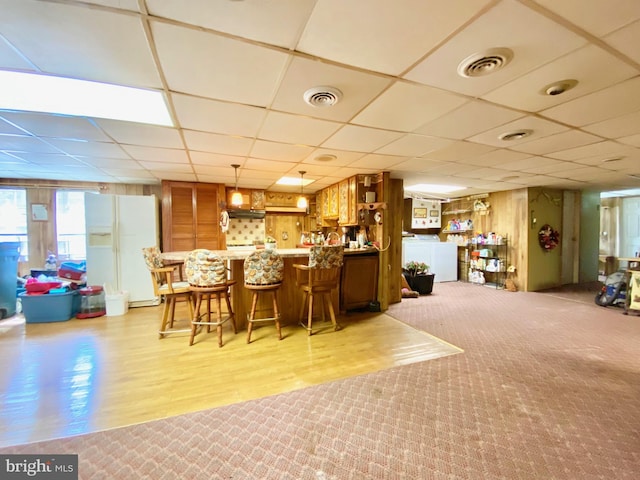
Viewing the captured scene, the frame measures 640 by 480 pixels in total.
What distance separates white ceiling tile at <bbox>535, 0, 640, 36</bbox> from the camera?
111 centimetres

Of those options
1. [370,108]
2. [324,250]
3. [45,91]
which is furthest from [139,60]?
[324,250]

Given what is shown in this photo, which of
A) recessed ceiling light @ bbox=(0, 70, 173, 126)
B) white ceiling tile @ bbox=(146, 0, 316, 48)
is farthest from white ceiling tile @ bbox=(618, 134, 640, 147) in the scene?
recessed ceiling light @ bbox=(0, 70, 173, 126)

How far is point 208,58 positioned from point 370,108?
1.21 m

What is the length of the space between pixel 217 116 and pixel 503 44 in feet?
6.71

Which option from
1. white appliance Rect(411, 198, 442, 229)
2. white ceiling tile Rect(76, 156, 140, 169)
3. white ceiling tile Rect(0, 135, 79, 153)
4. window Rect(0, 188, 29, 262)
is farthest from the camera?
white appliance Rect(411, 198, 442, 229)

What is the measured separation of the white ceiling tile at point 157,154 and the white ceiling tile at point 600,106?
3.87 metres

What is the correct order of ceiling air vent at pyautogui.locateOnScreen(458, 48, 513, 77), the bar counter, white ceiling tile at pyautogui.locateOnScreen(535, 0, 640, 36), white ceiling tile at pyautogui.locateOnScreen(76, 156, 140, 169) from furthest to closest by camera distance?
white ceiling tile at pyautogui.locateOnScreen(76, 156, 140, 169), the bar counter, ceiling air vent at pyautogui.locateOnScreen(458, 48, 513, 77), white ceiling tile at pyautogui.locateOnScreen(535, 0, 640, 36)

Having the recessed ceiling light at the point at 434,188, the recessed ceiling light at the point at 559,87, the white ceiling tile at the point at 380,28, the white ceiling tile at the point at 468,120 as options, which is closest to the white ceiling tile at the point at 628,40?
the recessed ceiling light at the point at 559,87

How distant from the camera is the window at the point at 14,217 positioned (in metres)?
4.82

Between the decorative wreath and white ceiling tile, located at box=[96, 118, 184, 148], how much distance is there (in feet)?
23.7

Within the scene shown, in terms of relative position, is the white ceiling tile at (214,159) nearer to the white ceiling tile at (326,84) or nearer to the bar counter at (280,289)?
the bar counter at (280,289)

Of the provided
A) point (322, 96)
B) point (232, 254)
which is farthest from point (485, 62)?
point (232, 254)

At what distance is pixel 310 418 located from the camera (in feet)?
5.69

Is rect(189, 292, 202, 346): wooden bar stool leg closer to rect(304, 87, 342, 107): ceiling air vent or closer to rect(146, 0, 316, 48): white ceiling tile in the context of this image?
rect(304, 87, 342, 107): ceiling air vent
